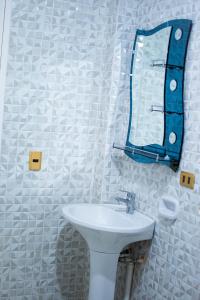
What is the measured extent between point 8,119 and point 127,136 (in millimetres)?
746

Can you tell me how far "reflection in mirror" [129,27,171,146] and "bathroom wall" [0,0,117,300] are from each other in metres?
0.24

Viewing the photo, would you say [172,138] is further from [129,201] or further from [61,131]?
[61,131]

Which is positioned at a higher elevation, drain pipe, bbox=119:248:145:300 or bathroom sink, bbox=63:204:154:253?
bathroom sink, bbox=63:204:154:253

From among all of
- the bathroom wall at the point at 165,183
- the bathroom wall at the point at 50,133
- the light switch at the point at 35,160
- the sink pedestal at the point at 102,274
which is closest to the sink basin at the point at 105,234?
the sink pedestal at the point at 102,274

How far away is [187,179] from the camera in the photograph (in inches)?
76.7

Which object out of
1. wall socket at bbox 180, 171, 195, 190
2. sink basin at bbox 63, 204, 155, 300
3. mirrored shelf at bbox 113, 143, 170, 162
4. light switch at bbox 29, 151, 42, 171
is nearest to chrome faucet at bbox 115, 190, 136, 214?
sink basin at bbox 63, 204, 155, 300

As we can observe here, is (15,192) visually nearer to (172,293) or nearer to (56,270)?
(56,270)

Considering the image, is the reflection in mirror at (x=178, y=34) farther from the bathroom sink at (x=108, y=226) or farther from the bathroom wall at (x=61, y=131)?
the bathroom sink at (x=108, y=226)

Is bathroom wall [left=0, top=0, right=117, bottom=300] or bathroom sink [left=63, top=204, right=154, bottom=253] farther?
bathroom wall [left=0, top=0, right=117, bottom=300]

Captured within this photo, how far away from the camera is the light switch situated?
2496 millimetres

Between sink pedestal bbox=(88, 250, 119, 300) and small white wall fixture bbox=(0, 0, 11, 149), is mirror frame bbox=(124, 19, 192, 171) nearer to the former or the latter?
sink pedestal bbox=(88, 250, 119, 300)

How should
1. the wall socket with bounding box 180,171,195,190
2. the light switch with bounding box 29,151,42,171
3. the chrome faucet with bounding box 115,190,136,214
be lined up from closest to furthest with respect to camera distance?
the wall socket with bounding box 180,171,195,190 → the chrome faucet with bounding box 115,190,136,214 → the light switch with bounding box 29,151,42,171

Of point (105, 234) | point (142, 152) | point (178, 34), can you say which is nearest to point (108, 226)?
point (105, 234)

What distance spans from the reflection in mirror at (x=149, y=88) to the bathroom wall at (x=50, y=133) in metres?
0.24
